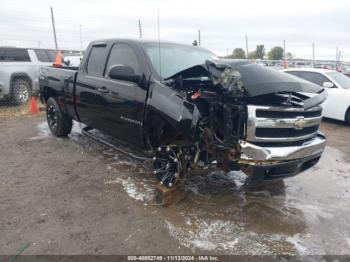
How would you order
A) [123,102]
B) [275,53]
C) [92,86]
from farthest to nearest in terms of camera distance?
[275,53]
[92,86]
[123,102]

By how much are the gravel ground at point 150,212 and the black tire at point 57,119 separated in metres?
1.10

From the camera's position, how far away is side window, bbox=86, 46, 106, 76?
17.9 ft

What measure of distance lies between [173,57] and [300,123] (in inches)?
79.4

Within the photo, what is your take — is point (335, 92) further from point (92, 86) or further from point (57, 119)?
point (57, 119)

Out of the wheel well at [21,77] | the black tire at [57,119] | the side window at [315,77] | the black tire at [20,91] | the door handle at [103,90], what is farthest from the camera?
the black tire at [20,91]

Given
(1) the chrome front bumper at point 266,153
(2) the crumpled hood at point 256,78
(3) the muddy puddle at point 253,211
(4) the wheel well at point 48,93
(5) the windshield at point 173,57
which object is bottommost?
(3) the muddy puddle at point 253,211

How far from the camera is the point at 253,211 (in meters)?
4.10

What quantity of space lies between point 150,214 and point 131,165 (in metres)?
1.69

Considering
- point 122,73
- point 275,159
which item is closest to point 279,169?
point 275,159

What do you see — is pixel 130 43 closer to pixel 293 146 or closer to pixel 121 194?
pixel 121 194

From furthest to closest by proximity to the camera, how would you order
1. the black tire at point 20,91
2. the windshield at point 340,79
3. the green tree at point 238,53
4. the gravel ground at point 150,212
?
the green tree at point 238,53, the black tire at point 20,91, the windshield at point 340,79, the gravel ground at point 150,212

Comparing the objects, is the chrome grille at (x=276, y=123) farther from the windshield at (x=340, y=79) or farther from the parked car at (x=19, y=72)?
the parked car at (x=19, y=72)

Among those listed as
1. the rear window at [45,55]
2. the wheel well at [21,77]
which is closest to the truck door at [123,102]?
the wheel well at [21,77]

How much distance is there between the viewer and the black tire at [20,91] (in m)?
10.9
